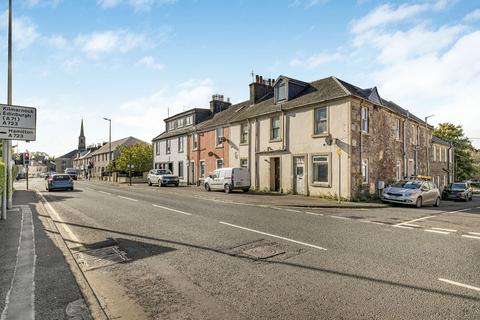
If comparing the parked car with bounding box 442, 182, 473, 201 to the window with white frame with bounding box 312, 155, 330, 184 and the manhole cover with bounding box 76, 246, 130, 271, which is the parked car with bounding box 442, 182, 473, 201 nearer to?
the window with white frame with bounding box 312, 155, 330, 184

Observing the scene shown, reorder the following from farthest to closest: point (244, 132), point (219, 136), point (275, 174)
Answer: point (219, 136), point (244, 132), point (275, 174)

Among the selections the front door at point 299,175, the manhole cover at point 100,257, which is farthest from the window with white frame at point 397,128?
the manhole cover at point 100,257

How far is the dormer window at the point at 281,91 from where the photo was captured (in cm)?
2385

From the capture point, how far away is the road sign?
997 centimetres

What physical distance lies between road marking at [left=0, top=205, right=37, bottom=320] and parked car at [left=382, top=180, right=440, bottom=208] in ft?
55.1

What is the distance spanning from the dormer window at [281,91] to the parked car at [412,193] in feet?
33.8

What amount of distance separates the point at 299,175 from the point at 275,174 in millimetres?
2542

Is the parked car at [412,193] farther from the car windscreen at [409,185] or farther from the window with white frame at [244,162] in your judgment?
the window with white frame at [244,162]

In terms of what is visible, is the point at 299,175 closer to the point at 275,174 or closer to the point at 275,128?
the point at 275,174

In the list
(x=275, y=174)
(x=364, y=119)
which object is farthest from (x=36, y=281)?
(x=364, y=119)

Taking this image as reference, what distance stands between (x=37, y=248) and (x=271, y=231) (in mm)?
5688

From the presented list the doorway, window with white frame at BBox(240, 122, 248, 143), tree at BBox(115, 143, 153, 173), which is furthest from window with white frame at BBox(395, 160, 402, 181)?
tree at BBox(115, 143, 153, 173)

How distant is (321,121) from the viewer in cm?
2048

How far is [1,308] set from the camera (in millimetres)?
3881
